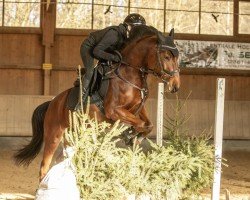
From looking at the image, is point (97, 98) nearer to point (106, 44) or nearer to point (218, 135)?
point (106, 44)

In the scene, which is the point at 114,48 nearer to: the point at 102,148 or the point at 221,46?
the point at 102,148

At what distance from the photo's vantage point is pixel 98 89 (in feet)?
23.1

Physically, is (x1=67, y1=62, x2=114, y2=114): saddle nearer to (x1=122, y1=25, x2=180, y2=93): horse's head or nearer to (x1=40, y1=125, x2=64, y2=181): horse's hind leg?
(x1=122, y1=25, x2=180, y2=93): horse's head

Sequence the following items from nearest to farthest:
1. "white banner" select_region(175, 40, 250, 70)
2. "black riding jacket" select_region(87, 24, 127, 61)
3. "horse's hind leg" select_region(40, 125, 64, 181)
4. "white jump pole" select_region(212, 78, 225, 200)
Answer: "white jump pole" select_region(212, 78, 225, 200) → "black riding jacket" select_region(87, 24, 127, 61) → "horse's hind leg" select_region(40, 125, 64, 181) → "white banner" select_region(175, 40, 250, 70)

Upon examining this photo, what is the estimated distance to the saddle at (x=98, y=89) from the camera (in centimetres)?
693

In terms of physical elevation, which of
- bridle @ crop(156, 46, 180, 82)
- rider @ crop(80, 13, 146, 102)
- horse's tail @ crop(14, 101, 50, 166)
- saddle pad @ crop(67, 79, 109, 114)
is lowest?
horse's tail @ crop(14, 101, 50, 166)

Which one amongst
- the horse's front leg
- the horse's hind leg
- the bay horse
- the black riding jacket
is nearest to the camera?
the bay horse

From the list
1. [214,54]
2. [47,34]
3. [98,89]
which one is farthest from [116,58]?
[214,54]

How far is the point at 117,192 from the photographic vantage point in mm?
4719

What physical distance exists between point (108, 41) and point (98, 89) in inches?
23.1

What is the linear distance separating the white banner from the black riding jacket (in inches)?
300

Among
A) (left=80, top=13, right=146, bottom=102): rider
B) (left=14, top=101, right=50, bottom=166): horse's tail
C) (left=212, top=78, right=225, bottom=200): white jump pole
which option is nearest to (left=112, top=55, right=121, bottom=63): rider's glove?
(left=80, top=13, right=146, bottom=102): rider

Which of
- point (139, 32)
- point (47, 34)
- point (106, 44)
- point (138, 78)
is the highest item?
point (47, 34)

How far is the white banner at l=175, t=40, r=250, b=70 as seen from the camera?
1452 cm
